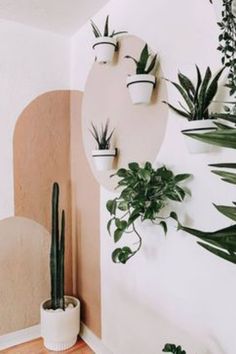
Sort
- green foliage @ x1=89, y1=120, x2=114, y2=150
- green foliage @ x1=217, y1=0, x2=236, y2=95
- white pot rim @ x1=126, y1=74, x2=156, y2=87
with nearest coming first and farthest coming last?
1. green foliage @ x1=217, y1=0, x2=236, y2=95
2. white pot rim @ x1=126, y1=74, x2=156, y2=87
3. green foliage @ x1=89, y1=120, x2=114, y2=150

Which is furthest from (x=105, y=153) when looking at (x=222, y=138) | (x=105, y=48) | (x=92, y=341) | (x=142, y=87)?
(x=92, y=341)

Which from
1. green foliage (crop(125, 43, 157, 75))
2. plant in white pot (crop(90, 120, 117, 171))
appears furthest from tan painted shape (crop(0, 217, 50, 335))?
green foliage (crop(125, 43, 157, 75))

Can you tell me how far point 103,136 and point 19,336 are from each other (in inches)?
65.6

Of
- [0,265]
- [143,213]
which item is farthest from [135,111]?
[0,265]

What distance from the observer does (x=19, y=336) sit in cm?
224

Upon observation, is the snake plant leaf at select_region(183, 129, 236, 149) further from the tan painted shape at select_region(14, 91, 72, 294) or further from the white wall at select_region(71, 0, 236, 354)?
the tan painted shape at select_region(14, 91, 72, 294)

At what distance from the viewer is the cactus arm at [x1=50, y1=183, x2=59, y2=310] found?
2.14 metres

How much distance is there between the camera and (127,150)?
1.77 m

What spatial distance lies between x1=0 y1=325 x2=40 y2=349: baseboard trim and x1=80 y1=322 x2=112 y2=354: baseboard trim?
0.36m

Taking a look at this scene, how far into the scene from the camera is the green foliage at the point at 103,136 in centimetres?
188

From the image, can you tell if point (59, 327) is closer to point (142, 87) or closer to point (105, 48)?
point (142, 87)

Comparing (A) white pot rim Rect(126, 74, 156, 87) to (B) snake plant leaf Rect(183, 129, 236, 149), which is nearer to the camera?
(B) snake plant leaf Rect(183, 129, 236, 149)

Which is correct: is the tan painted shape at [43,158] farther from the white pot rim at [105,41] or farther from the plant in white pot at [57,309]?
the white pot rim at [105,41]

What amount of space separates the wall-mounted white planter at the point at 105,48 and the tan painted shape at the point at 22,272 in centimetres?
135
